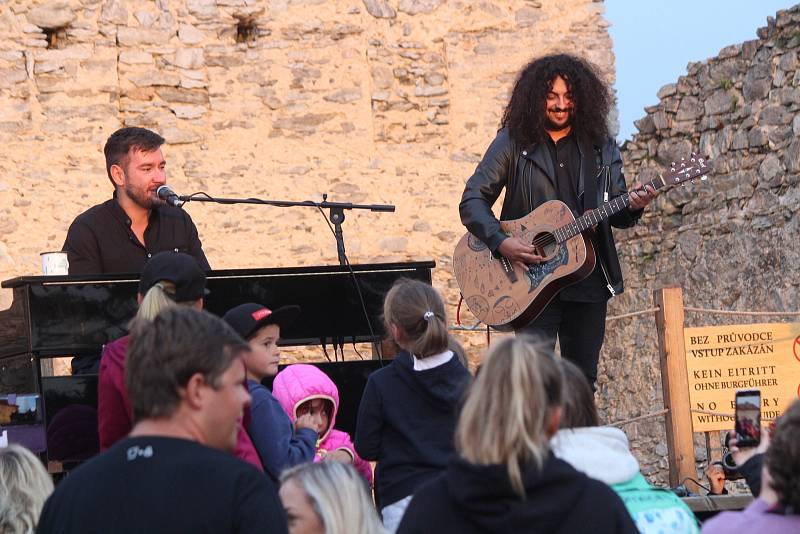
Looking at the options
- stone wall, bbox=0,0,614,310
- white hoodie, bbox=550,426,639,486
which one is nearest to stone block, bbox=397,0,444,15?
stone wall, bbox=0,0,614,310

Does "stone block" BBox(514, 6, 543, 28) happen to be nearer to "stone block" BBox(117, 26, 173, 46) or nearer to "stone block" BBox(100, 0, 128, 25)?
"stone block" BBox(117, 26, 173, 46)

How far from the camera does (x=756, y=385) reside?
21.3 ft

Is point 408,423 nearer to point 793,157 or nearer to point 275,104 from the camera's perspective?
point 793,157

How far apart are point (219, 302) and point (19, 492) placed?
234 centimetres

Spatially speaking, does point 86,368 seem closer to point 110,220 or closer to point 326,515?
point 110,220

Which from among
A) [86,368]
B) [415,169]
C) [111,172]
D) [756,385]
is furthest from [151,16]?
[756,385]

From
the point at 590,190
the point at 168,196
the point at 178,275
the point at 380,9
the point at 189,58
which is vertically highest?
the point at 380,9

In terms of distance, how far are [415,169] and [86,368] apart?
4.80 meters

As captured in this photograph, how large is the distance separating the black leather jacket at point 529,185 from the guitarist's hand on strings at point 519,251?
0.11ft

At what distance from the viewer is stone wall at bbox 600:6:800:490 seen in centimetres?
924

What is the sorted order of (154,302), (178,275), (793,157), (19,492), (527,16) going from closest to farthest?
(19,492), (154,302), (178,275), (793,157), (527,16)

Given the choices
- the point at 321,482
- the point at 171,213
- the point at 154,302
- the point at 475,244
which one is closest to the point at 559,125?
the point at 475,244

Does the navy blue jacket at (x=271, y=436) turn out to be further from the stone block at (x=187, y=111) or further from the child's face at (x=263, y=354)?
the stone block at (x=187, y=111)

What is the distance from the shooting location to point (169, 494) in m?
2.54
